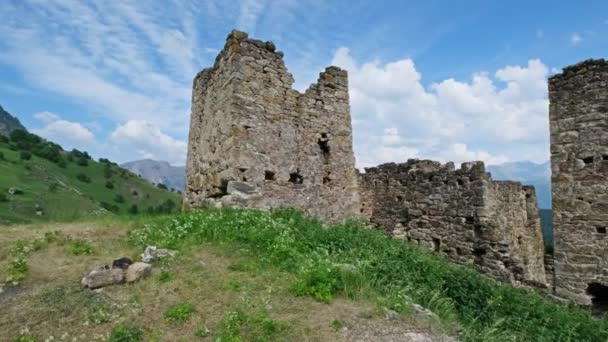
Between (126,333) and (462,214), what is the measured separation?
926 cm

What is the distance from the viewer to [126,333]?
4082mm

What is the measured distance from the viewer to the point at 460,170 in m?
11.0

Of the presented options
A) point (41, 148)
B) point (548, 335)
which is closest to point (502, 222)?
point (548, 335)

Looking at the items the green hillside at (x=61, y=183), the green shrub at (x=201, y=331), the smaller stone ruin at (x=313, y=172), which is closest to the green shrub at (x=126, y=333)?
the green shrub at (x=201, y=331)

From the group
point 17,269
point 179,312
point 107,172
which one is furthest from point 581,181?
point 107,172

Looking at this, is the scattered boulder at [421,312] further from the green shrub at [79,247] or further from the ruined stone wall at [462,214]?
the ruined stone wall at [462,214]

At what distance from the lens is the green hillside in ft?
160

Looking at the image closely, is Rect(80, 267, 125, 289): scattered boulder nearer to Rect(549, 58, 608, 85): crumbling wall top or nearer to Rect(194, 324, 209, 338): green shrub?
Rect(194, 324, 209, 338): green shrub

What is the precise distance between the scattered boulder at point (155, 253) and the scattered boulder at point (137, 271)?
36cm

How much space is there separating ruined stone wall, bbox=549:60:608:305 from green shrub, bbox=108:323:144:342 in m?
9.04

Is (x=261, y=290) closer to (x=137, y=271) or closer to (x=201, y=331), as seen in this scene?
(x=201, y=331)

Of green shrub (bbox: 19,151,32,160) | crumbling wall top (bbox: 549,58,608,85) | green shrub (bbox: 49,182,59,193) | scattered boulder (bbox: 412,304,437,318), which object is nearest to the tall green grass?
scattered boulder (bbox: 412,304,437,318)

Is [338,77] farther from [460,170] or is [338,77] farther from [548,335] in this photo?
[548,335]

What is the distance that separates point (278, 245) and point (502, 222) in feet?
26.3
